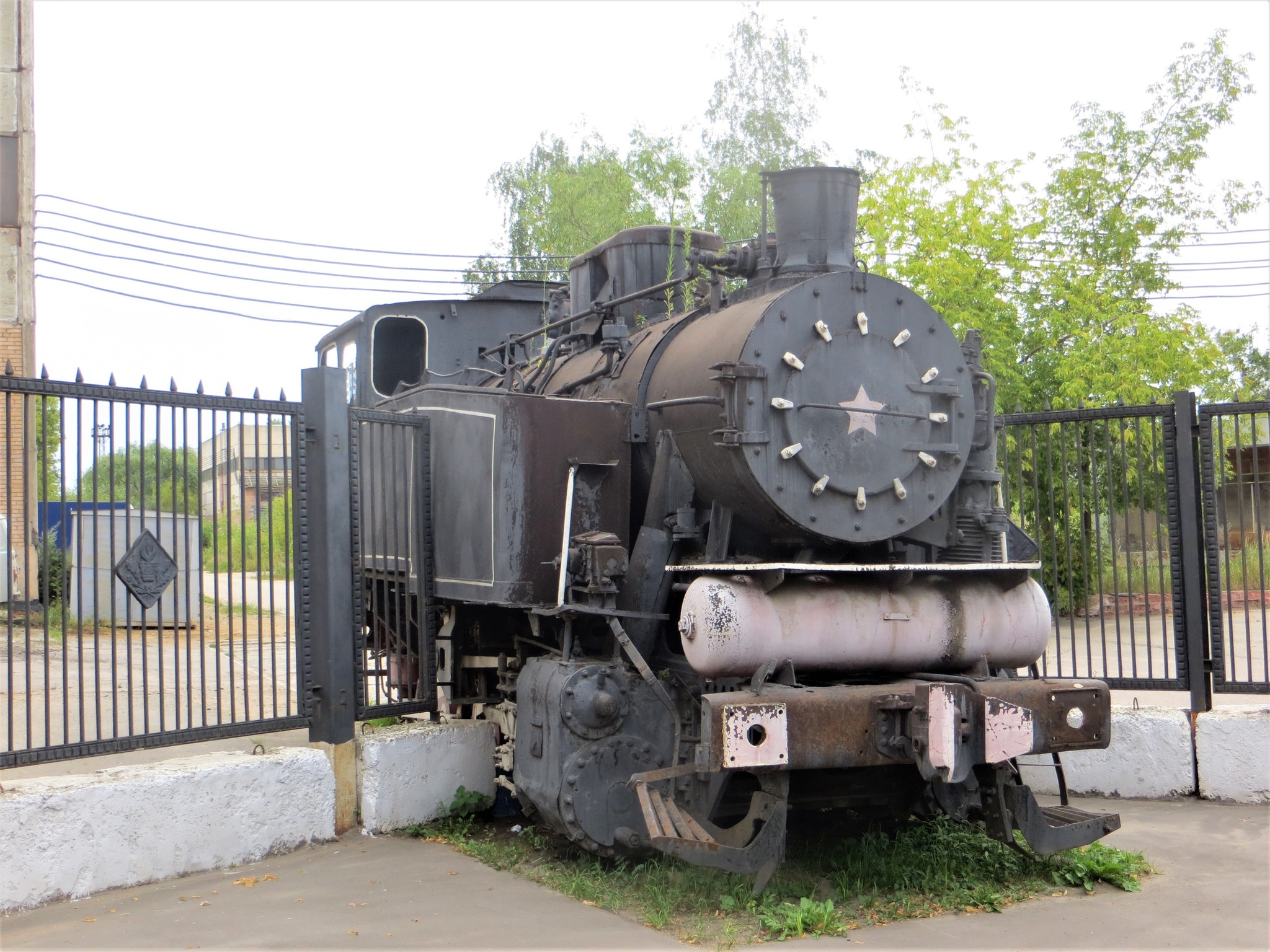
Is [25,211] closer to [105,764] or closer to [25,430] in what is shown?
[105,764]

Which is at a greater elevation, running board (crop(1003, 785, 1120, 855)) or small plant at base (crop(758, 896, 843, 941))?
running board (crop(1003, 785, 1120, 855))

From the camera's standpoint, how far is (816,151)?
91.9 feet

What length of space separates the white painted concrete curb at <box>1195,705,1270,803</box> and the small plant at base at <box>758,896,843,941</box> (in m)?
3.17

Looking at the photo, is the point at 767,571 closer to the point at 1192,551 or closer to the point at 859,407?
the point at 859,407

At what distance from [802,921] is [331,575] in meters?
2.95

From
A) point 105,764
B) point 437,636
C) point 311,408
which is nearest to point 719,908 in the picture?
point 437,636

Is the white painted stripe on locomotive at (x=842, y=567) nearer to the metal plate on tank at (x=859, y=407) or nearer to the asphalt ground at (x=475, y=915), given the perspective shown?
the metal plate on tank at (x=859, y=407)

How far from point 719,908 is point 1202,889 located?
79.5 inches

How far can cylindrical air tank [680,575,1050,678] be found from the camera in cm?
446

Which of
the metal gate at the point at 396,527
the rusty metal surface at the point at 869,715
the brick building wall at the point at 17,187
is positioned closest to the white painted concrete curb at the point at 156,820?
the metal gate at the point at 396,527

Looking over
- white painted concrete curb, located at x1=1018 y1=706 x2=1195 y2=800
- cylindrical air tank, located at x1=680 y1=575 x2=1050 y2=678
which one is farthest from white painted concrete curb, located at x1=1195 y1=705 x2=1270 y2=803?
cylindrical air tank, located at x1=680 y1=575 x2=1050 y2=678

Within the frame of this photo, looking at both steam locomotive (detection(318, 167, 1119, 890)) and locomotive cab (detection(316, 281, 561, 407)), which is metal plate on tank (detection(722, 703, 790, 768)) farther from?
locomotive cab (detection(316, 281, 561, 407))

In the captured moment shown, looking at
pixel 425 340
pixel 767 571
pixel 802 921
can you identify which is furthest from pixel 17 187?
pixel 802 921

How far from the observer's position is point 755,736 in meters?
4.18
